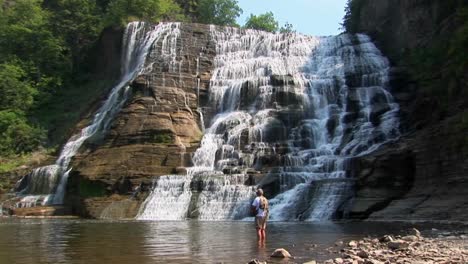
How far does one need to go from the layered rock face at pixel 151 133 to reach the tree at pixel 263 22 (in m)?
34.5

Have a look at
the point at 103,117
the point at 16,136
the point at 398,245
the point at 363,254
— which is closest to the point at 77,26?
the point at 16,136

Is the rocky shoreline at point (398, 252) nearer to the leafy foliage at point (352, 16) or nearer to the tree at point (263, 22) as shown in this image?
the leafy foliage at point (352, 16)

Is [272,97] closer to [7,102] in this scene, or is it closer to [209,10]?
[7,102]

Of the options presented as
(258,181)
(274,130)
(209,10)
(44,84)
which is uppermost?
(209,10)

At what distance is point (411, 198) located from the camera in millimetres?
26031

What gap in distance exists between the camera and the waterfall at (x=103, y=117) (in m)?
40.2

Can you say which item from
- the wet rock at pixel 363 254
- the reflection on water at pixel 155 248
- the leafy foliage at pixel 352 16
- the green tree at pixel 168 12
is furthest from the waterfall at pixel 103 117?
the wet rock at pixel 363 254

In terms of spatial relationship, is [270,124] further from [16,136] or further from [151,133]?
[16,136]

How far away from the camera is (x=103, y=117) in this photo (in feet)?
157

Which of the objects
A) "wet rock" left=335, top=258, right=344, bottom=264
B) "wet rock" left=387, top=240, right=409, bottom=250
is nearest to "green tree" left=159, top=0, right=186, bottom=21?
"wet rock" left=387, top=240, right=409, bottom=250

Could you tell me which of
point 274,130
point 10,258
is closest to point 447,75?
point 274,130

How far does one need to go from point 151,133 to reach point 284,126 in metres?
9.66

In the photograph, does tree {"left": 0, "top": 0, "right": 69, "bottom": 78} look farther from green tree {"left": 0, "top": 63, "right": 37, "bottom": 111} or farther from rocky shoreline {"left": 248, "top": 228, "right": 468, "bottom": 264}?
rocky shoreline {"left": 248, "top": 228, "right": 468, "bottom": 264}

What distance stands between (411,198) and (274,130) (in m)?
16.2
